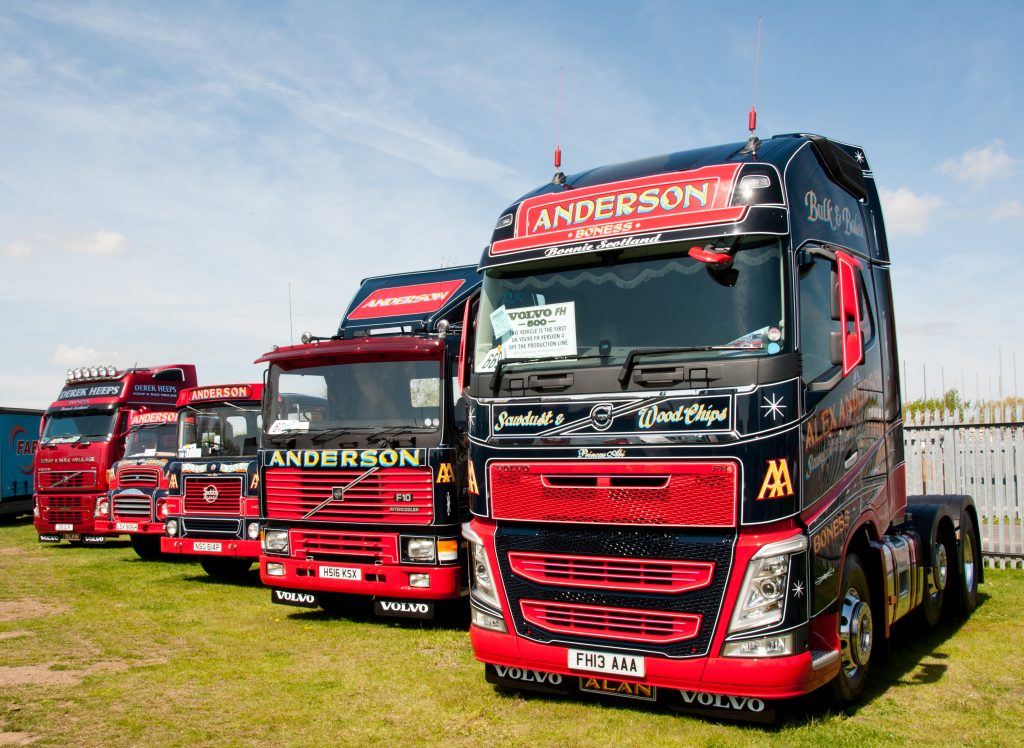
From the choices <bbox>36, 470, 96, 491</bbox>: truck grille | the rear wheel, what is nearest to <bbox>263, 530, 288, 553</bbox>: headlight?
the rear wheel

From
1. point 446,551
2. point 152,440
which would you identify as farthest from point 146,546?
point 446,551

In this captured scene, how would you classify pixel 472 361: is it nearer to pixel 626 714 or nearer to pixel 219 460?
pixel 626 714

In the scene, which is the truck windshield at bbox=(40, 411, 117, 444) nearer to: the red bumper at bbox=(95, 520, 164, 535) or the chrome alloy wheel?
the red bumper at bbox=(95, 520, 164, 535)

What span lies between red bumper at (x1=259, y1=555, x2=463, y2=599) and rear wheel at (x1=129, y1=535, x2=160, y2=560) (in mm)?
7322

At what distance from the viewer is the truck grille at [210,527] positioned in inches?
485

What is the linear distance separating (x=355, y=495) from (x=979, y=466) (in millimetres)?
8379

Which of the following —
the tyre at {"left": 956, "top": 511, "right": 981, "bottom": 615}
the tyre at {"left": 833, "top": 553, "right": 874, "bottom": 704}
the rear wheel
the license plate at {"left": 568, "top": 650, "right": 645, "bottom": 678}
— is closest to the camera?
the license plate at {"left": 568, "top": 650, "right": 645, "bottom": 678}

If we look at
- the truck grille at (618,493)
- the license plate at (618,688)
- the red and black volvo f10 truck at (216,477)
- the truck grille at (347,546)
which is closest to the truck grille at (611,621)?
the license plate at (618,688)

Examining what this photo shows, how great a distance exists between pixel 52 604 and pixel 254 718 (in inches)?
248

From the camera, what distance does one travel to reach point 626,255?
6.21m

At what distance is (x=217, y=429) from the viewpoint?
13.0 m

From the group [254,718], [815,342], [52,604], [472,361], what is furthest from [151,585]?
[815,342]

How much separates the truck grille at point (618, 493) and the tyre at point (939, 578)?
387cm

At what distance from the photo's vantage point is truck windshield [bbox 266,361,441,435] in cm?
901
